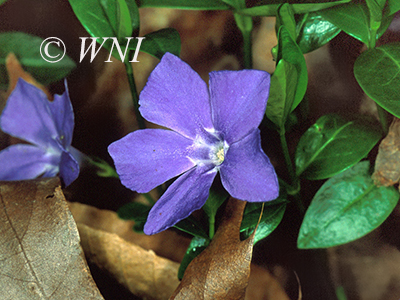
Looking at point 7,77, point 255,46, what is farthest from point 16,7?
point 255,46

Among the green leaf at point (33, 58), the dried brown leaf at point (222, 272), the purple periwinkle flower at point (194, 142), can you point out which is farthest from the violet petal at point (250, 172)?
the green leaf at point (33, 58)

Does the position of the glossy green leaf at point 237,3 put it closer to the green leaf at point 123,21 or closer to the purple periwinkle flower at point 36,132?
the green leaf at point 123,21

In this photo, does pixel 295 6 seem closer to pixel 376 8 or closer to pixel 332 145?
pixel 376 8

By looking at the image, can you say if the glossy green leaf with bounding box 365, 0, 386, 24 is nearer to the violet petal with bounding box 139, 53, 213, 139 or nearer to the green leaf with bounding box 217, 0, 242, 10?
the green leaf with bounding box 217, 0, 242, 10

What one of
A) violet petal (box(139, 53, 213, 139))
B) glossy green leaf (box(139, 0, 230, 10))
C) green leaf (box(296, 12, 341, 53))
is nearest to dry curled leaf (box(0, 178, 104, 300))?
violet petal (box(139, 53, 213, 139))

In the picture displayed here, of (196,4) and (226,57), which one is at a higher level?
(196,4)

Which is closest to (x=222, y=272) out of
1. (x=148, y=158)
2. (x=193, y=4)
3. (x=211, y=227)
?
(x=211, y=227)

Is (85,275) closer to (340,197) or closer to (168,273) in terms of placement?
(168,273)
